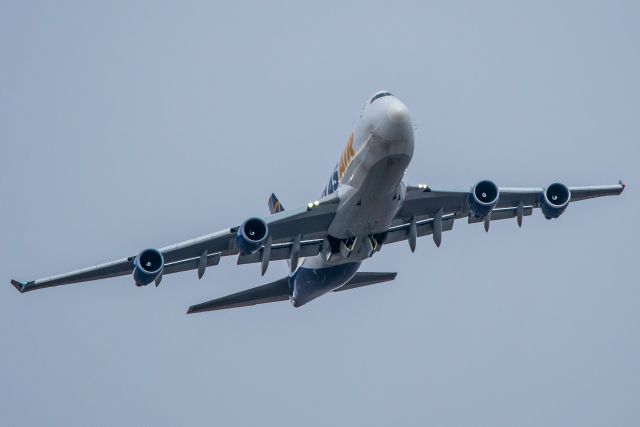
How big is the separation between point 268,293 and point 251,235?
25.8ft

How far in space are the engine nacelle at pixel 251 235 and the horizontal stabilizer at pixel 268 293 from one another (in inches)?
241

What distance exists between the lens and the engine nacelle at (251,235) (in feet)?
149

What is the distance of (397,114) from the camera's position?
4209 centimetres

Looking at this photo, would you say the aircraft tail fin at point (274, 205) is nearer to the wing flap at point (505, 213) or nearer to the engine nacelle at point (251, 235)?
the engine nacelle at point (251, 235)

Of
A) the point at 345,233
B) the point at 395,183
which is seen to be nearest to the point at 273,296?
the point at 345,233

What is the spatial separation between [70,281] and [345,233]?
12065 millimetres

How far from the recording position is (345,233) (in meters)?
47.9

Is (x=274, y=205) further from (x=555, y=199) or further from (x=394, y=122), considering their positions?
(x=394, y=122)

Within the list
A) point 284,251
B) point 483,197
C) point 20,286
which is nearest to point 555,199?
point 483,197

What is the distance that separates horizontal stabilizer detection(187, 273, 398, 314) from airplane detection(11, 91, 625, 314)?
47 mm

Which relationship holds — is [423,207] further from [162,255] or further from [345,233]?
[162,255]

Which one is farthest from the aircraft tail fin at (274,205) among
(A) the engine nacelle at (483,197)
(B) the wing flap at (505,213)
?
(A) the engine nacelle at (483,197)

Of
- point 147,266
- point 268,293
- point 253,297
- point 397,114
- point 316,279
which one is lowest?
point 253,297

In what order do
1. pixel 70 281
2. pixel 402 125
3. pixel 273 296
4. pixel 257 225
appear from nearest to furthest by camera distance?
pixel 402 125
pixel 257 225
pixel 70 281
pixel 273 296
